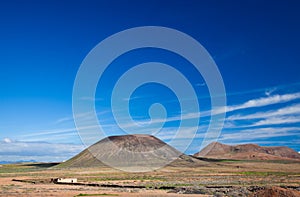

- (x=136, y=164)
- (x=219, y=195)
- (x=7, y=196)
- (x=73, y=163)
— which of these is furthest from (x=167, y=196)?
(x=73, y=163)

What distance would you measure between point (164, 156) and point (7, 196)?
157807 millimetres

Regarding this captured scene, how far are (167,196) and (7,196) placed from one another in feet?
56.2

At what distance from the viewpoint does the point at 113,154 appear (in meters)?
191

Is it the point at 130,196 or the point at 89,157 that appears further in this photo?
the point at 89,157

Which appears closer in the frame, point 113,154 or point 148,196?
point 148,196

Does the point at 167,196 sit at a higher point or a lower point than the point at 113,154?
lower

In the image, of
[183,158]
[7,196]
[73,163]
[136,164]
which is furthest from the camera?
[183,158]

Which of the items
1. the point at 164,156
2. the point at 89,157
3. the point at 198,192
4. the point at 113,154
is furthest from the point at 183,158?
the point at 198,192

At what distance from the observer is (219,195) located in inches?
1583

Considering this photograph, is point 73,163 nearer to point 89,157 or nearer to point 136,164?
point 89,157

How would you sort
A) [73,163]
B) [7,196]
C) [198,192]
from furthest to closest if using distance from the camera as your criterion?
1. [73,163]
2. [198,192]
3. [7,196]

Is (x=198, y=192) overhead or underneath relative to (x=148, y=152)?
underneath

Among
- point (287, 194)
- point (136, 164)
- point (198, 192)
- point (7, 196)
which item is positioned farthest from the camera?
point (136, 164)

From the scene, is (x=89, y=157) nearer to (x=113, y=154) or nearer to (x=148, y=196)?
(x=113, y=154)
